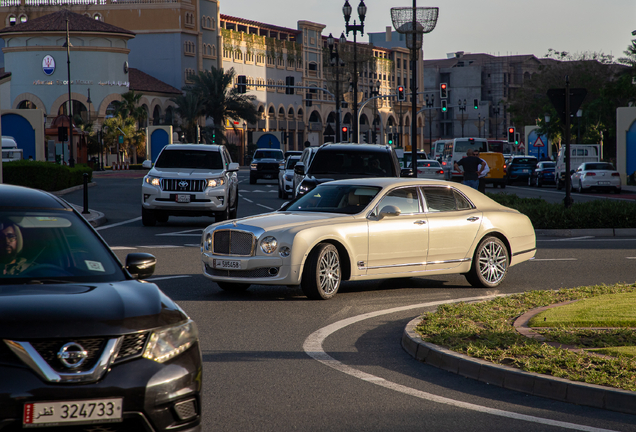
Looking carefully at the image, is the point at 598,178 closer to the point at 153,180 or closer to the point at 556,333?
the point at 153,180

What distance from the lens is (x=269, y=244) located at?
34.0ft

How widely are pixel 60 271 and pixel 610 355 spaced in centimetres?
423

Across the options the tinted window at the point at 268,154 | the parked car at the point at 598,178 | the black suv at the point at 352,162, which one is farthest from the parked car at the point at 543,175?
the black suv at the point at 352,162

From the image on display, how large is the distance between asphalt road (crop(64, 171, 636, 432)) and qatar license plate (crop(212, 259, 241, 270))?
1.30 ft

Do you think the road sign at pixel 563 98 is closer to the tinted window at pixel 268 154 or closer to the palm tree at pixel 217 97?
the tinted window at pixel 268 154

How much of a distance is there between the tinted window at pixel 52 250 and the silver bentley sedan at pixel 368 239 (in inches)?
202

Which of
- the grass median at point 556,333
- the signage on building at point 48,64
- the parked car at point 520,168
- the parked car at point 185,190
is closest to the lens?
the grass median at point 556,333

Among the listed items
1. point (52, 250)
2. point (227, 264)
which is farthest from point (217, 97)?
point (52, 250)

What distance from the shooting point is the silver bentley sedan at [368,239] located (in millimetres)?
10406

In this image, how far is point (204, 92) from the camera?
91312mm

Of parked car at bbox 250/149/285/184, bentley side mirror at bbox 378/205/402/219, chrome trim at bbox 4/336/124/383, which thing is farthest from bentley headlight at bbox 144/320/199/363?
parked car at bbox 250/149/285/184

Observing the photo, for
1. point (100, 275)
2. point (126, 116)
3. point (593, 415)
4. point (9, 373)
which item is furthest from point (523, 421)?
point (126, 116)

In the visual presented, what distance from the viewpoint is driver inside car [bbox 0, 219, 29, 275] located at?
4918 millimetres

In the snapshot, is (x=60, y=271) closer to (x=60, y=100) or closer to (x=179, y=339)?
(x=179, y=339)
